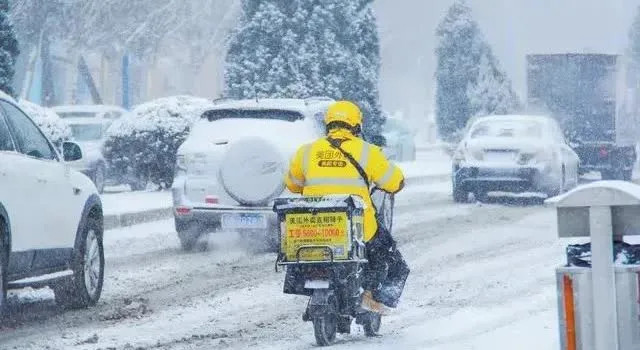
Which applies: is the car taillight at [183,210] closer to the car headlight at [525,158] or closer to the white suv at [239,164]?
the white suv at [239,164]

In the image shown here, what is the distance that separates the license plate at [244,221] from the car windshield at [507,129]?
911 cm

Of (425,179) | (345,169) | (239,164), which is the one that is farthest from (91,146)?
(345,169)

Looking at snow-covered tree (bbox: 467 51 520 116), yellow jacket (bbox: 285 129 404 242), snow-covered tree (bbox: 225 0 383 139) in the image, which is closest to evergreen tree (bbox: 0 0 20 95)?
snow-covered tree (bbox: 225 0 383 139)

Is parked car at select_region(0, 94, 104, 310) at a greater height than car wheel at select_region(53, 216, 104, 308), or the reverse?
parked car at select_region(0, 94, 104, 310)

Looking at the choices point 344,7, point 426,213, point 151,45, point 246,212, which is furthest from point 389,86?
point 246,212

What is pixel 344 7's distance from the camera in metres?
32.4

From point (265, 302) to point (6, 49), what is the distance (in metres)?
13.1

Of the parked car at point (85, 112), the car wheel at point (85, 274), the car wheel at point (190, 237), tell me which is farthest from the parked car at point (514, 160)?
the car wheel at point (85, 274)

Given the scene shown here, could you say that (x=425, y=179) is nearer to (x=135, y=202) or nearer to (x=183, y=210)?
(x=135, y=202)

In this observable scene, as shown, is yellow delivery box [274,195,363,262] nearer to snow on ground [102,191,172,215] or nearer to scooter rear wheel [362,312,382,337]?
scooter rear wheel [362,312,382,337]

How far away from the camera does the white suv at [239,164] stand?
1597 centimetres

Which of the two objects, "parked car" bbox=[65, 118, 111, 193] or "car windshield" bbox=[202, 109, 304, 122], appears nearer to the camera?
"car windshield" bbox=[202, 109, 304, 122]

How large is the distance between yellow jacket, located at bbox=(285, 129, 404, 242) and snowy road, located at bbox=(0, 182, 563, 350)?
0.99 metres

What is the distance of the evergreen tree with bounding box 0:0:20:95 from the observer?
24188mm
